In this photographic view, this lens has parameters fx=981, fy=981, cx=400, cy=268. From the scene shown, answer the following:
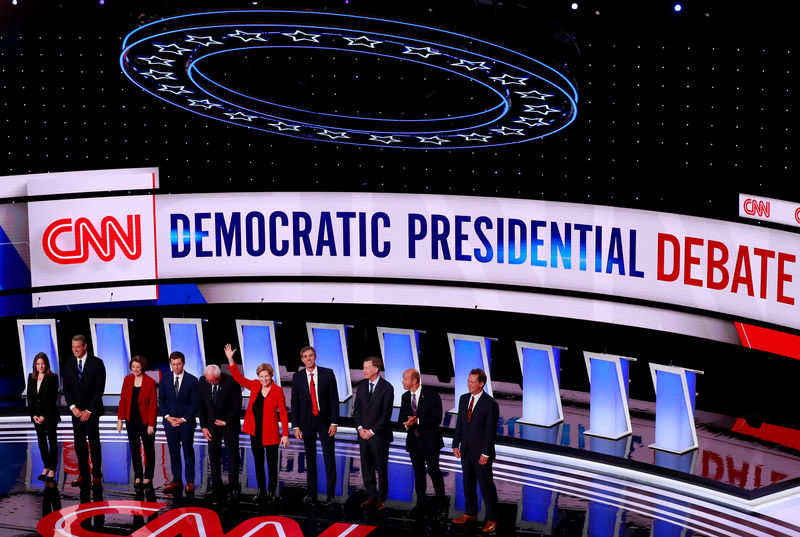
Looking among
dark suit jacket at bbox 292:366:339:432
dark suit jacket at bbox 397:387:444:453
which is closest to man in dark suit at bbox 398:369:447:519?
dark suit jacket at bbox 397:387:444:453

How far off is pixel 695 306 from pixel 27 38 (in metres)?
10.6

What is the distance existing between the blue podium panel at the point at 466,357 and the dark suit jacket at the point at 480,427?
3.98 meters

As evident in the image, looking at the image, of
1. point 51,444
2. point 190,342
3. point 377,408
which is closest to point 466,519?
point 377,408

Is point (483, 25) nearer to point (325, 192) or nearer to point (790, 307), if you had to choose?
point (790, 307)

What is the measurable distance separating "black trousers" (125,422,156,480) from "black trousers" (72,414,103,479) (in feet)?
1.27

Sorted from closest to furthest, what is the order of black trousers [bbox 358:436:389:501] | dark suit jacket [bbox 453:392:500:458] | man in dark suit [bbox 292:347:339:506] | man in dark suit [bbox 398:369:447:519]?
dark suit jacket [bbox 453:392:500:458] → man in dark suit [bbox 398:369:447:519] → black trousers [bbox 358:436:389:501] → man in dark suit [bbox 292:347:339:506]

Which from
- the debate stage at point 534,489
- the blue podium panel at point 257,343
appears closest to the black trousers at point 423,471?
the debate stage at point 534,489

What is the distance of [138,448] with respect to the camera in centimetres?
1065

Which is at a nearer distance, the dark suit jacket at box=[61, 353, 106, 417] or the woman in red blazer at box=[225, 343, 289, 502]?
the woman in red blazer at box=[225, 343, 289, 502]

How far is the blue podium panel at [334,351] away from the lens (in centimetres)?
1462

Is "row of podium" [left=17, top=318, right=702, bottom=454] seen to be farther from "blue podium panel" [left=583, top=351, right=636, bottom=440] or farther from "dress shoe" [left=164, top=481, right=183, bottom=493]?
"dress shoe" [left=164, top=481, right=183, bottom=493]

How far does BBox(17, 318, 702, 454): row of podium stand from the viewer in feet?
39.7

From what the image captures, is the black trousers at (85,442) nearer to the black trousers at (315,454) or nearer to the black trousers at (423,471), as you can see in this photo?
the black trousers at (315,454)

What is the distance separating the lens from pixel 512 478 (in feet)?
37.1
